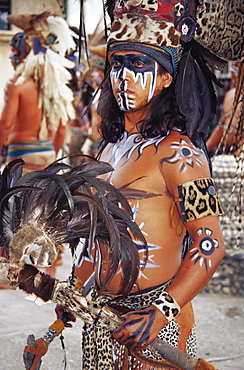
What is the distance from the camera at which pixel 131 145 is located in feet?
8.36

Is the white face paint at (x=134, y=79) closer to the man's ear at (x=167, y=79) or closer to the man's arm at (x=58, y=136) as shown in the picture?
the man's ear at (x=167, y=79)

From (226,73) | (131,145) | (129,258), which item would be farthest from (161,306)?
(226,73)

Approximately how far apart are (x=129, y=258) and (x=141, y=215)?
232 mm

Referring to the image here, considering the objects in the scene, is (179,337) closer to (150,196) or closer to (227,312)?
(150,196)

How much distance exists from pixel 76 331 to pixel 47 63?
8.80ft

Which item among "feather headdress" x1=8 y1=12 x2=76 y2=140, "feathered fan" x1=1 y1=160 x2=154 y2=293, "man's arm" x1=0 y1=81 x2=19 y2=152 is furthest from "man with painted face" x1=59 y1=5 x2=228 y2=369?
"feather headdress" x1=8 y1=12 x2=76 y2=140

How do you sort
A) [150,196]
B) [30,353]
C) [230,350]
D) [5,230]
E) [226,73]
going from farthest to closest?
1. [226,73]
2. [230,350]
3. [30,353]
4. [150,196]
5. [5,230]

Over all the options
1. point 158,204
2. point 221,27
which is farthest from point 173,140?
point 221,27

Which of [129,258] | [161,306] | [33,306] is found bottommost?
[33,306]

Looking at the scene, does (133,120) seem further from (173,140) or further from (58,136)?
(58,136)

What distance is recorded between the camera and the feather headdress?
19.7 feet

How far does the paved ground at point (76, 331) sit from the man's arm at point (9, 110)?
59.0 inches

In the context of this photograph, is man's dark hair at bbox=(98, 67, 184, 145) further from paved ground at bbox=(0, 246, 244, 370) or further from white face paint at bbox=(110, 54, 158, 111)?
paved ground at bbox=(0, 246, 244, 370)

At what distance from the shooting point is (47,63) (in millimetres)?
6117
